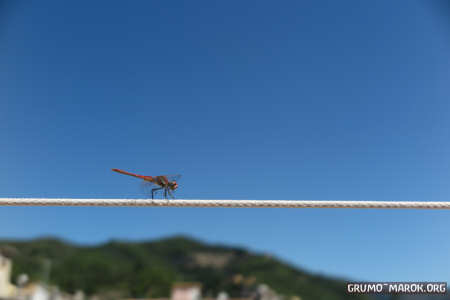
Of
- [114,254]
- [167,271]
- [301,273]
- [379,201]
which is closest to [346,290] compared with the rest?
[379,201]

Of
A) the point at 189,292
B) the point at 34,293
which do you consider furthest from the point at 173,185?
the point at 34,293

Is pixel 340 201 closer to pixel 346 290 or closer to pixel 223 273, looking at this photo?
pixel 346 290

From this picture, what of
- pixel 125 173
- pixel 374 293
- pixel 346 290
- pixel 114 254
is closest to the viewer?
pixel 125 173

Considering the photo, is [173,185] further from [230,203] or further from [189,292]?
[189,292]

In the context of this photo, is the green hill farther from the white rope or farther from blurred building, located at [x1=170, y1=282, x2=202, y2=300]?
the white rope

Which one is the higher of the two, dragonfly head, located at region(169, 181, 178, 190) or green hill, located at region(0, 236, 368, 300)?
dragonfly head, located at region(169, 181, 178, 190)

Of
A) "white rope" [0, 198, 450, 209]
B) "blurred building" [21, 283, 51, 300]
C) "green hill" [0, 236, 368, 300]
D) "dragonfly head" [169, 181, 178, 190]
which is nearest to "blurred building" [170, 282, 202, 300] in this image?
"green hill" [0, 236, 368, 300]

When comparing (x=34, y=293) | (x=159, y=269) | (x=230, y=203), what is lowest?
(x=159, y=269)
